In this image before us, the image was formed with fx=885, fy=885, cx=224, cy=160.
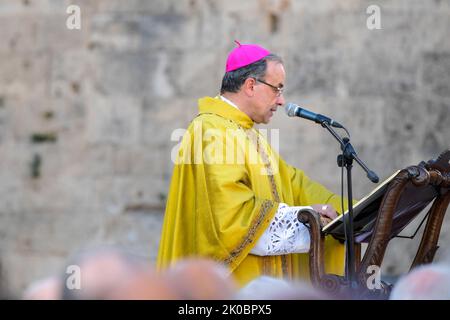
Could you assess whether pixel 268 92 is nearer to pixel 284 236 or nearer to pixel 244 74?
pixel 244 74

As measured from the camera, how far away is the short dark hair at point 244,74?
4590 millimetres

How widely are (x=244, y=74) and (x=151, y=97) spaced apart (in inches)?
103

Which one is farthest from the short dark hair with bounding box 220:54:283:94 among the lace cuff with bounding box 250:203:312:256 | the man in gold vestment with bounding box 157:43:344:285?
the lace cuff with bounding box 250:203:312:256

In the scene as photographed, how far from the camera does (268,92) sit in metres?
4.56

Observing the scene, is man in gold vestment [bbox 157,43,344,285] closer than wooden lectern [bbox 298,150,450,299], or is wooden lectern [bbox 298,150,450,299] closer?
wooden lectern [bbox 298,150,450,299]

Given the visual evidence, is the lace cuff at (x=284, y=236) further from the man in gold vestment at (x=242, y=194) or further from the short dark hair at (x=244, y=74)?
the short dark hair at (x=244, y=74)

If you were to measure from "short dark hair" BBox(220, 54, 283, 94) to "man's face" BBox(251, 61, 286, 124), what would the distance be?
0.09 feet

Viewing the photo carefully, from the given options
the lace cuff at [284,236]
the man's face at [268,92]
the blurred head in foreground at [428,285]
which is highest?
the man's face at [268,92]

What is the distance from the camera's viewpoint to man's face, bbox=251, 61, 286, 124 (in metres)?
4.57

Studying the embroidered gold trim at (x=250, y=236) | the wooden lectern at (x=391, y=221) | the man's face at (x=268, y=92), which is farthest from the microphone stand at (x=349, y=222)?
the man's face at (x=268, y=92)

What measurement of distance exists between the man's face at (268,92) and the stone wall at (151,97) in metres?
2.38

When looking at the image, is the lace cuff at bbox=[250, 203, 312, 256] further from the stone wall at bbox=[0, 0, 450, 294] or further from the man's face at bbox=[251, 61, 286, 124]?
the stone wall at bbox=[0, 0, 450, 294]

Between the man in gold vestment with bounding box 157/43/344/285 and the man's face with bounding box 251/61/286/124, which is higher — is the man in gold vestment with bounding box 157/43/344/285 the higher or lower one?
the lower one
